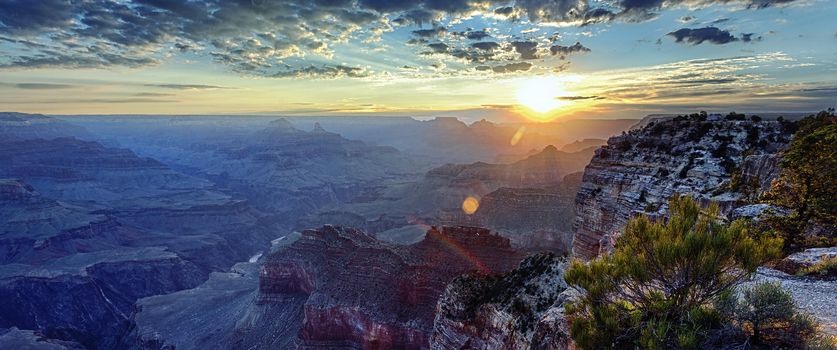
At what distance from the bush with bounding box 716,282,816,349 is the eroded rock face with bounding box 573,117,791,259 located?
13.4m

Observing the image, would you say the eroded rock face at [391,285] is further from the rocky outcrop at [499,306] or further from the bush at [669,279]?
the bush at [669,279]

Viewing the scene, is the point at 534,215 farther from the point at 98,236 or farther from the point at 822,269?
the point at 98,236

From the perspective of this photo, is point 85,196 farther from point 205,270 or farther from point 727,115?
point 727,115

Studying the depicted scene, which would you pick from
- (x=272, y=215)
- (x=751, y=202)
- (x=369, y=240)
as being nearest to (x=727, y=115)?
(x=751, y=202)

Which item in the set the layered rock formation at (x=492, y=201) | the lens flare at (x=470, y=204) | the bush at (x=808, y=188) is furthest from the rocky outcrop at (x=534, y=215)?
the bush at (x=808, y=188)

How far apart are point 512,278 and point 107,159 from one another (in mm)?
225648

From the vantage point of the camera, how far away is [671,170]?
26438mm

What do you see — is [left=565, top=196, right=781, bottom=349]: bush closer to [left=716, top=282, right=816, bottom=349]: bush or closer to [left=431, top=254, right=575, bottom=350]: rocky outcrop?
[left=716, top=282, right=816, bottom=349]: bush

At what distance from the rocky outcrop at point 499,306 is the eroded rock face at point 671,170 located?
356 cm

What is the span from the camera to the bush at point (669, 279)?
318 inches

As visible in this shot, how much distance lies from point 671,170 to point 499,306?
1418 cm

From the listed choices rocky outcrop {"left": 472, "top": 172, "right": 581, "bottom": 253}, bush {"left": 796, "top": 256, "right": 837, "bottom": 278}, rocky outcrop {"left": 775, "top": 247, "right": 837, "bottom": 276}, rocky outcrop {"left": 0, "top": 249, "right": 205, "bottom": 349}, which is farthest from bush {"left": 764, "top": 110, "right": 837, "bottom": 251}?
rocky outcrop {"left": 0, "top": 249, "right": 205, "bottom": 349}

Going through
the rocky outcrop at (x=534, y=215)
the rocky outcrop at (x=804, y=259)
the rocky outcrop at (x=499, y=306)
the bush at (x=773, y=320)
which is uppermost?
the bush at (x=773, y=320)

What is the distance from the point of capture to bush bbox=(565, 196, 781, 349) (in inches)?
318
